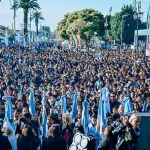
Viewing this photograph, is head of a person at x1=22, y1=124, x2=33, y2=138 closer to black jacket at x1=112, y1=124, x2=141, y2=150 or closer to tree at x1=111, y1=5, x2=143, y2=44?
black jacket at x1=112, y1=124, x2=141, y2=150

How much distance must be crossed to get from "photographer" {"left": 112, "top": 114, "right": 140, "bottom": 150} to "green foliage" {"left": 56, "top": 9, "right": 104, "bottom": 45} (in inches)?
2322

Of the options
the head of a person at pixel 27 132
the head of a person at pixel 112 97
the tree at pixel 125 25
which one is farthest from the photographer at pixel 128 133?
the tree at pixel 125 25

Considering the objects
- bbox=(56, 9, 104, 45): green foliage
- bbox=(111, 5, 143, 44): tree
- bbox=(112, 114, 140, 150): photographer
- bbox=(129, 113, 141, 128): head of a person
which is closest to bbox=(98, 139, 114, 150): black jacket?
bbox=(112, 114, 140, 150): photographer

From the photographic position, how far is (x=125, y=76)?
21.7 metres

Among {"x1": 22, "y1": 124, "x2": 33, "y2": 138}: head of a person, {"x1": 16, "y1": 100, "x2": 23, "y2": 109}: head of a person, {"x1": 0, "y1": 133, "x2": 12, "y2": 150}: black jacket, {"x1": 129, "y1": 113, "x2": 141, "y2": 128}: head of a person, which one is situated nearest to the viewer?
{"x1": 0, "y1": 133, "x2": 12, "y2": 150}: black jacket

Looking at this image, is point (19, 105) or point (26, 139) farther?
point (19, 105)

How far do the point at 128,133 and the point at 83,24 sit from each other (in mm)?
62098

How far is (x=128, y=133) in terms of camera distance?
24.1ft

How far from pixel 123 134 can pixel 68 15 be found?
234 ft

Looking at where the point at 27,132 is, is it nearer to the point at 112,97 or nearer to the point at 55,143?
the point at 55,143

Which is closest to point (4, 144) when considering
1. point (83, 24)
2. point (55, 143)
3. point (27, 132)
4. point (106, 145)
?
point (27, 132)

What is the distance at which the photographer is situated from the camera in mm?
7364

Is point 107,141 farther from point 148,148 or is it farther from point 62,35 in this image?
point 62,35

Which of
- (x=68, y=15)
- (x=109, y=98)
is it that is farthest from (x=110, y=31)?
(x=109, y=98)
